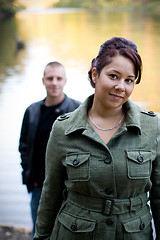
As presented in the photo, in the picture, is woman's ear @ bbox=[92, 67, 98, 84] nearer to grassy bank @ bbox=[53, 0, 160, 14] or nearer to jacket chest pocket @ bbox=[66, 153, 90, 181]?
jacket chest pocket @ bbox=[66, 153, 90, 181]

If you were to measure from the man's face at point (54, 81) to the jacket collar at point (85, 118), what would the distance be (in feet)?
2.96

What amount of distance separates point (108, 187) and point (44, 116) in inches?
44.1

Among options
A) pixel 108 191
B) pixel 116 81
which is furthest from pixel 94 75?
pixel 108 191

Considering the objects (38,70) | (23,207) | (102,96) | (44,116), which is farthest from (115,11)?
(102,96)

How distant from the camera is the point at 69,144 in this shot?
3.68ft

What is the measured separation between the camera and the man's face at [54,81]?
2.09 meters

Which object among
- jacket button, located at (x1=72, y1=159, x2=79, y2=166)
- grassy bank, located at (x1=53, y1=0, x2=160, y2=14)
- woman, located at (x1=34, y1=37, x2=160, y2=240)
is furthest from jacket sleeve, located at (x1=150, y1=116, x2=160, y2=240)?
grassy bank, located at (x1=53, y1=0, x2=160, y2=14)

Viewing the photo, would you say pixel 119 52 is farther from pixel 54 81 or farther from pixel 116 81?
pixel 54 81

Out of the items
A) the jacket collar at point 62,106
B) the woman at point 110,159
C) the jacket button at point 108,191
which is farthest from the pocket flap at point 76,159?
the jacket collar at point 62,106

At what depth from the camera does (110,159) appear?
1.06m

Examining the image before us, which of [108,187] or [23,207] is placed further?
[23,207]

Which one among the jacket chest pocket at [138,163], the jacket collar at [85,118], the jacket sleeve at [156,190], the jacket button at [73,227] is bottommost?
the jacket button at [73,227]

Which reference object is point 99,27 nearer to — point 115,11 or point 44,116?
point 115,11

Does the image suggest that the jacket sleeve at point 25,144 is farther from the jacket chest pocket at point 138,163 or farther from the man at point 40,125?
the jacket chest pocket at point 138,163
